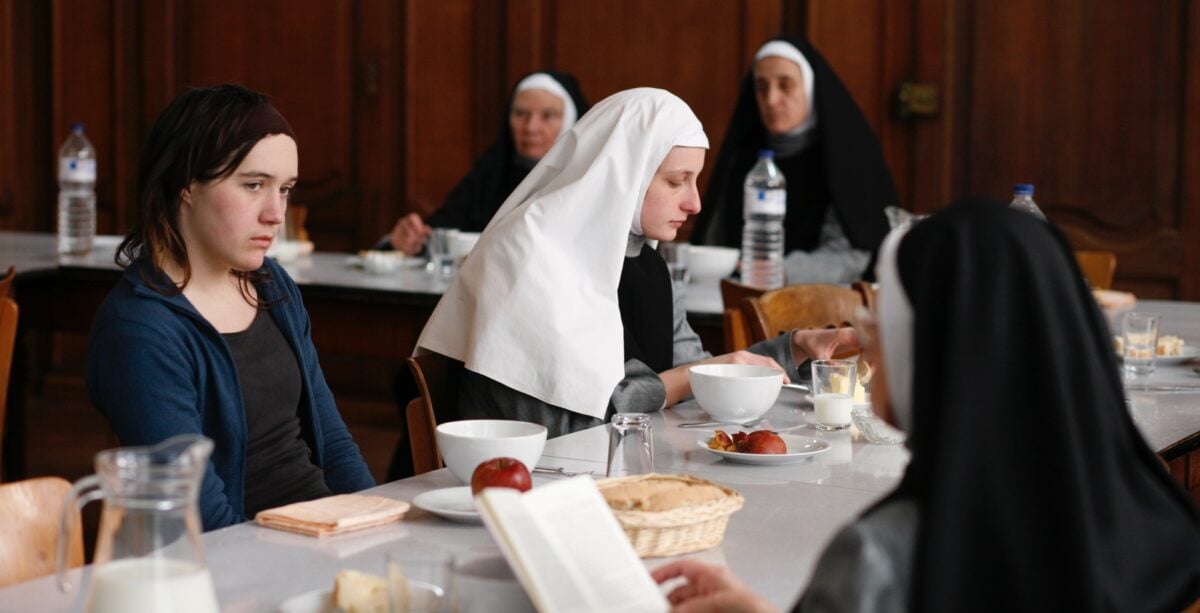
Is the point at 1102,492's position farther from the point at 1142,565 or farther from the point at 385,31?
the point at 385,31

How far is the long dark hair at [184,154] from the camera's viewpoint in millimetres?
2414

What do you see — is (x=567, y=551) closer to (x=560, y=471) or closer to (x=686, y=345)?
(x=560, y=471)

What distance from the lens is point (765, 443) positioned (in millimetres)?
2311

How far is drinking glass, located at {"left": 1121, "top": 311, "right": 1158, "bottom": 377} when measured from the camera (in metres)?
3.20

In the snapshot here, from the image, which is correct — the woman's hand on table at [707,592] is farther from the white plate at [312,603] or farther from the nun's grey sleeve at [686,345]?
the nun's grey sleeve at [686,345]

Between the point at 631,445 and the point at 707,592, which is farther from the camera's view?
the point at 631,445

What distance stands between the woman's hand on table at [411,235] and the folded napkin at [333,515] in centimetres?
326

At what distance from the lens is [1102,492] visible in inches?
51.3

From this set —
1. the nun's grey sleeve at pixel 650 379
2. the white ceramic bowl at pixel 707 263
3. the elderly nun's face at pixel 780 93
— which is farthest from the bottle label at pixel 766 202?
the nun's grey sleeve at pixel 650 379

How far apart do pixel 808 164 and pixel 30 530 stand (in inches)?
155

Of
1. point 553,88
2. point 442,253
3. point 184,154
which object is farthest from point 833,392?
point 553,88

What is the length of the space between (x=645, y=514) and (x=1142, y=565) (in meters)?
0.57

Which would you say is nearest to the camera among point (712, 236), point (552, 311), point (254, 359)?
point (254, 359)

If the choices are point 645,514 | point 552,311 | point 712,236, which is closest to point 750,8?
point 712,236
